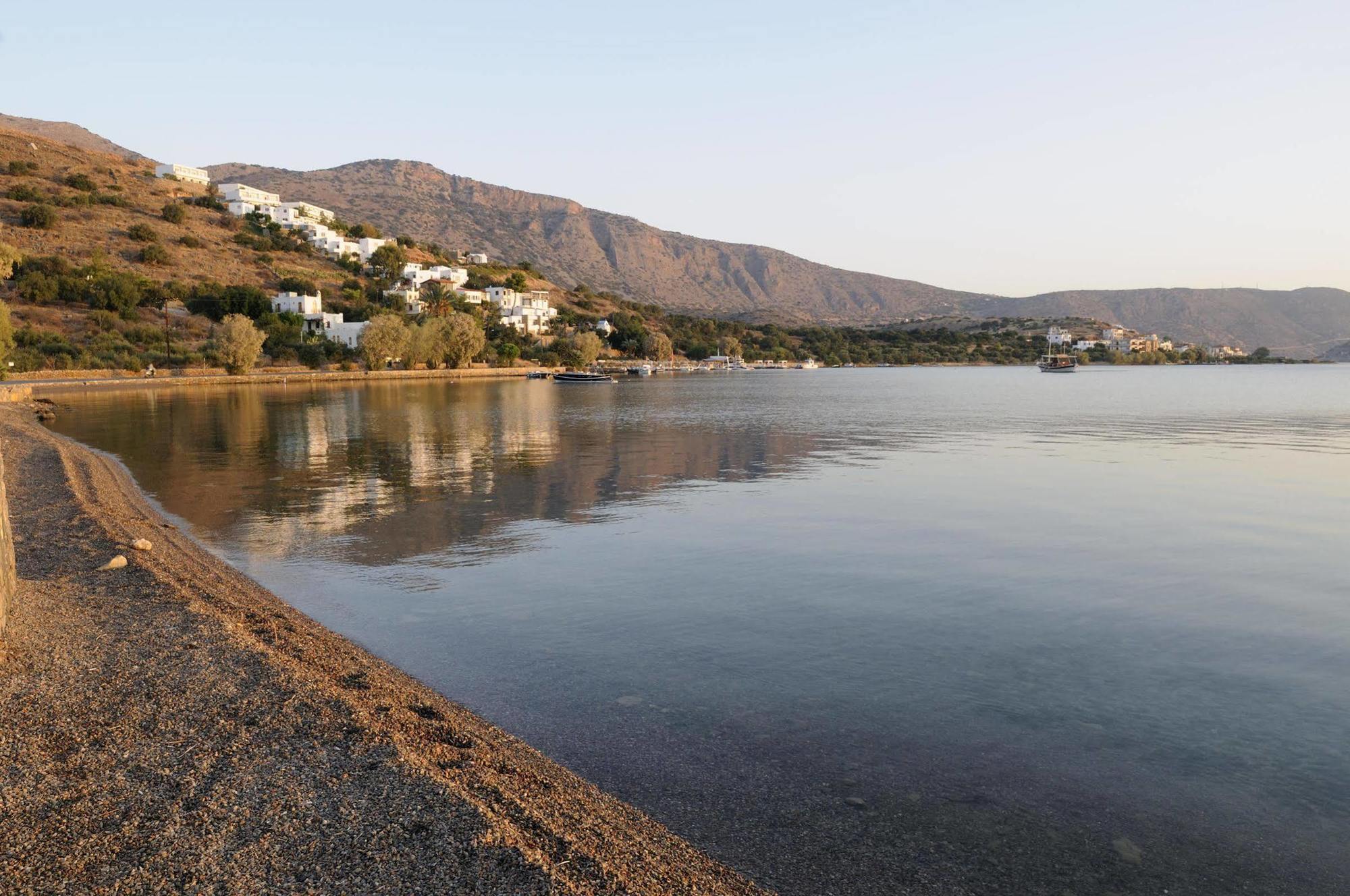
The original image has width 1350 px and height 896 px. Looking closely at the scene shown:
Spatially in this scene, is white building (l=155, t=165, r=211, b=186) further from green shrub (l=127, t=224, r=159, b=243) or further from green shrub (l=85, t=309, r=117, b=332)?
green shrub (l=85, t=309, r=117, b=332)

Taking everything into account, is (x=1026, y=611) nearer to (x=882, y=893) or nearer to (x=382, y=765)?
(x=882, y=893)

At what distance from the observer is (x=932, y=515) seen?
17.7m

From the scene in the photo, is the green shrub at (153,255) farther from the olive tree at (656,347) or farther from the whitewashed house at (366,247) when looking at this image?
the olive tree at (656,347)

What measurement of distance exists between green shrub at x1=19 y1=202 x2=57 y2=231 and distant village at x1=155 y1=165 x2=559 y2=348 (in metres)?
36.7

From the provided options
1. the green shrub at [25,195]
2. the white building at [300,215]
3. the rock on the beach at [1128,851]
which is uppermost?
the white building at [300,215]

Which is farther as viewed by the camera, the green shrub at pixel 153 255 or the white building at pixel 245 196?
the white building at pixel 245 196

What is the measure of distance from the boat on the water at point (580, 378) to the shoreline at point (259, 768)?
80963 millimetres

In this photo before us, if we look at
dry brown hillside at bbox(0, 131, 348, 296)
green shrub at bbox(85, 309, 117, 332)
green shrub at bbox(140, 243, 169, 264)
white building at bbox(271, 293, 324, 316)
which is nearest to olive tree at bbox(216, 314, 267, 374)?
green shrub at bbox(85, 309, 117, 332)

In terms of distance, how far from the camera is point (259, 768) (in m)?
5.76

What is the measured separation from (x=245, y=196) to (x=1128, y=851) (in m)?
165

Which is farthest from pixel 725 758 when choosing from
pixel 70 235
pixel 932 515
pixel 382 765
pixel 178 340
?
pixel 70 235

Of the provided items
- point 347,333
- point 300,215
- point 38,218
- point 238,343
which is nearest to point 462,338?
point 347,333

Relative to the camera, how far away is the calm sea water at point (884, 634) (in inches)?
229

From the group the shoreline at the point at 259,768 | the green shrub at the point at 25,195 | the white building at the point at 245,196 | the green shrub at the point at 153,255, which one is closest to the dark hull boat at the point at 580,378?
the green shrub at the point at 153,255
